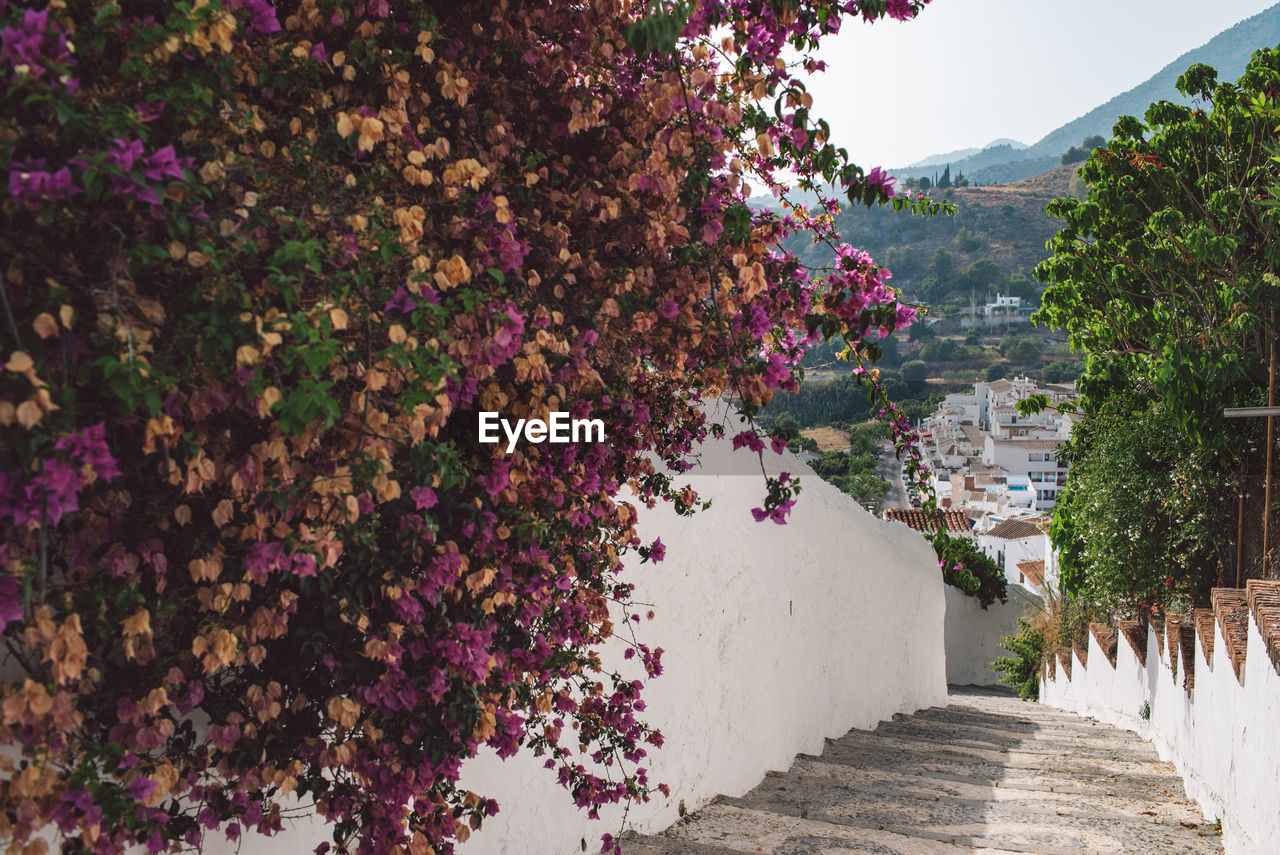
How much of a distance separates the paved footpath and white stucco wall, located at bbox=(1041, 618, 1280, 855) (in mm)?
169

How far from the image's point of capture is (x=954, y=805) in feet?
16.1

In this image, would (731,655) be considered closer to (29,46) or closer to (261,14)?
(261,14)

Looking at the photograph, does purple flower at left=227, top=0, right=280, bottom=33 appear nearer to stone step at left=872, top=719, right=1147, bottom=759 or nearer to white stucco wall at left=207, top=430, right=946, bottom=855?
white stucco wall at left=207, top=430, right=946, bottom=855

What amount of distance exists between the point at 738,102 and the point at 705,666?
2.89 meters

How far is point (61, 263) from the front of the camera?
1.47 meters

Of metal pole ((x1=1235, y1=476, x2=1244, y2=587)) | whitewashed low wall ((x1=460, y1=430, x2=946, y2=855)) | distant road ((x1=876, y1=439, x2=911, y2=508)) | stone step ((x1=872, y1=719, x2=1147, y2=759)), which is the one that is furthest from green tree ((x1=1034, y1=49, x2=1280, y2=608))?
whitewashed low wall ((x1=460, y1=430, x2=946, y2=855))

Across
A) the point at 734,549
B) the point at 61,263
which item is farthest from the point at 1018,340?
the point at 61,263

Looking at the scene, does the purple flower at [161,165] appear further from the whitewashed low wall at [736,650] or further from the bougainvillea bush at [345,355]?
the whitewashed low wall at [736,650]

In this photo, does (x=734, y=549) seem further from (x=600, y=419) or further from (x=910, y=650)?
(x=910, y=650)

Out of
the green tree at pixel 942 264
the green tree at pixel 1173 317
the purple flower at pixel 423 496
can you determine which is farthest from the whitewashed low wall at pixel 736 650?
the green tree at pixel 942 264

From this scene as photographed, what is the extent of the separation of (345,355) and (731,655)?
356 centimetres

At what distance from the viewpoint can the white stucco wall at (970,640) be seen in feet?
78.5

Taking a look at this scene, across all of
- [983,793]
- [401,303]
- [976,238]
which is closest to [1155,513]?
[983,793]

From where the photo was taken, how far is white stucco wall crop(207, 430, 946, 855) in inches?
128
